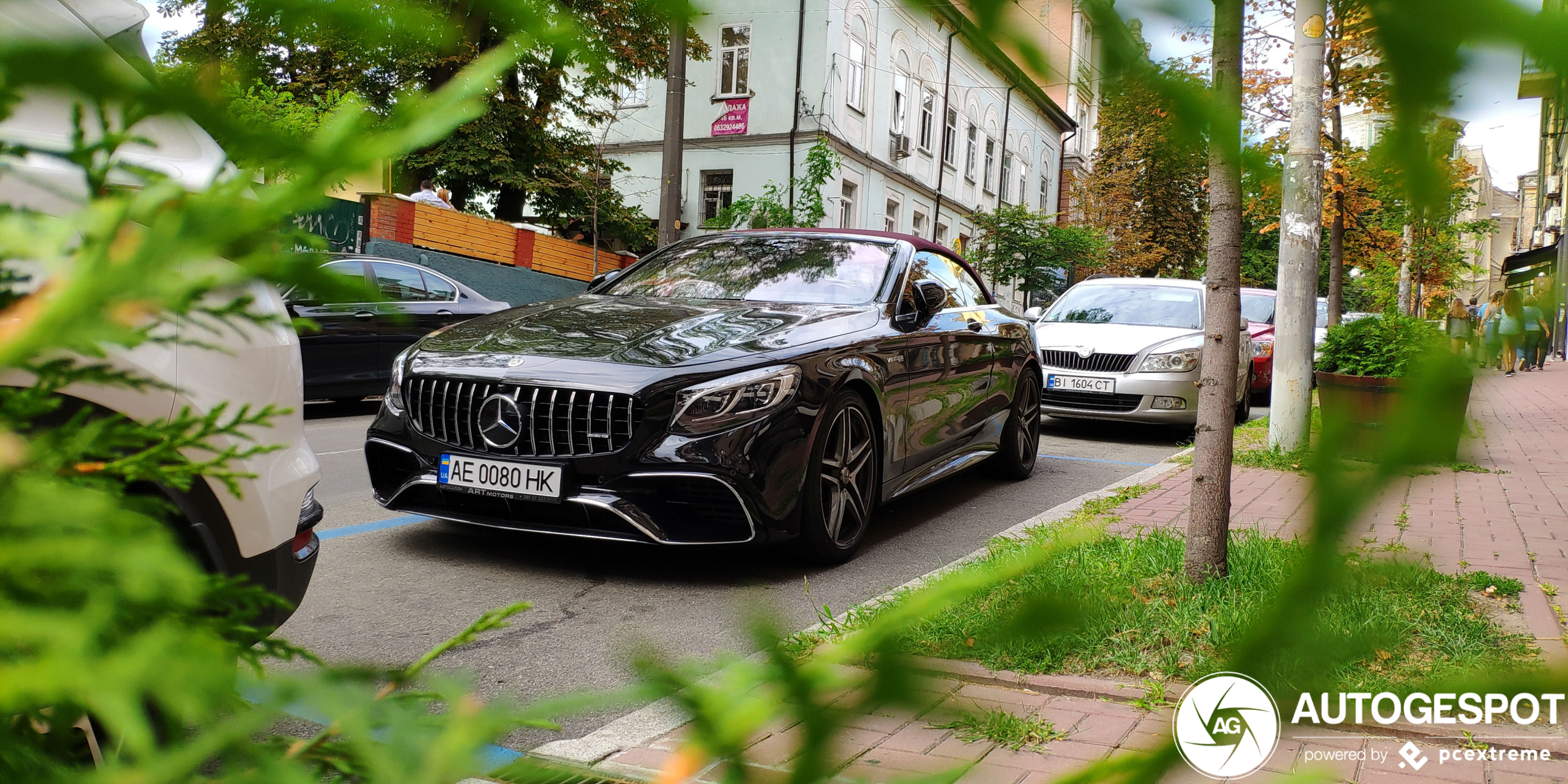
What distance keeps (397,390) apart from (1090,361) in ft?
20.8

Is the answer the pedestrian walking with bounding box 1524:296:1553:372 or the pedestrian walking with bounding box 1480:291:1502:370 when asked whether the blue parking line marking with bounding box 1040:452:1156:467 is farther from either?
the pedestrian walking with bounding box 1480:291:1502:370

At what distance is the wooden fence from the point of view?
16766mm

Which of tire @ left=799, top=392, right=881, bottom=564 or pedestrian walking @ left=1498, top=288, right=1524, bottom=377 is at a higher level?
pedestrian walking @ left=1498, top=288, right=1524, bottom=377

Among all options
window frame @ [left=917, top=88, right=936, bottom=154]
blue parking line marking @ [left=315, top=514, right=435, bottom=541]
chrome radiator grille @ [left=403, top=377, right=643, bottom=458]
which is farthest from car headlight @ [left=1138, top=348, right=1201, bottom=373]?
window frame @ [left=917, top=88, right=936, bottom=154]

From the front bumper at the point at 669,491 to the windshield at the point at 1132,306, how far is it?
6.52 m

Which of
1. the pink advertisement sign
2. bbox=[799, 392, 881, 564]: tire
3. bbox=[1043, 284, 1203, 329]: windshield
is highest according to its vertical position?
the pink advertisement sign

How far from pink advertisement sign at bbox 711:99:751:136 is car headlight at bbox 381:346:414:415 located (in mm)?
18822

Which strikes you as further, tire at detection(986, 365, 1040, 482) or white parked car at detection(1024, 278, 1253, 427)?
white parked car at detection(1024, 278, 1253, 427)

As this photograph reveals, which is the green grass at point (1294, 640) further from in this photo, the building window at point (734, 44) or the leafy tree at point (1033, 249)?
the leafy tree at point (1033, 249)

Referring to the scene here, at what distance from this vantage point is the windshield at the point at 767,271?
517 centimetres

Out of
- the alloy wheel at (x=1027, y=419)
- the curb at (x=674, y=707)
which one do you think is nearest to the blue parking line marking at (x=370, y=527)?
the curb at (x=674, y=707)

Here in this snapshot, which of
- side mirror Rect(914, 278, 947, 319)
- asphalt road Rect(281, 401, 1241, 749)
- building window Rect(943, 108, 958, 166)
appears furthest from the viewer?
building window Rect(943, 108, 958, 166)

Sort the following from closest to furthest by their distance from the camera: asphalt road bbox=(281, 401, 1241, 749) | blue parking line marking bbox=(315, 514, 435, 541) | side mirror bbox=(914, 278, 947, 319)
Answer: asphalt road bbox=(281, 401, 1241, 749), blue parking line marking bbox=(315, 514, 435, 541), side mirror bbox=(914, 278, 947, 319)

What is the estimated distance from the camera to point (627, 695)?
484 mm
